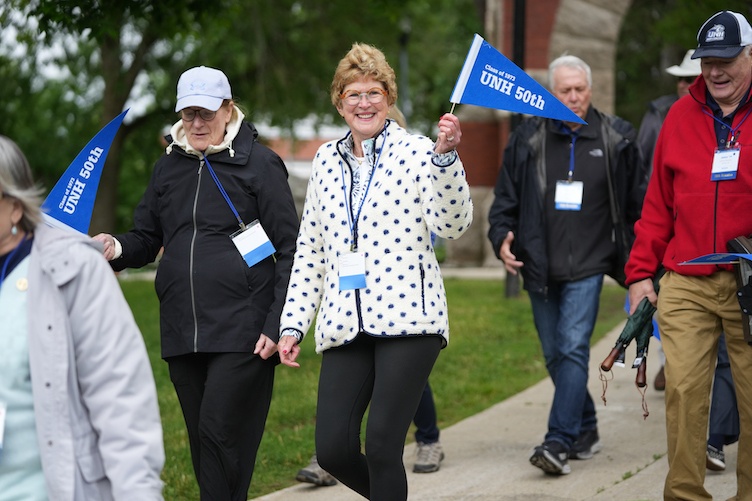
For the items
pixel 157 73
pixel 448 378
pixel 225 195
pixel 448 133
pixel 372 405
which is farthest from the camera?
pixel 157 73

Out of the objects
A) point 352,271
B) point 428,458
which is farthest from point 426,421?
point 352,271

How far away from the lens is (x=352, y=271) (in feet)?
16.0

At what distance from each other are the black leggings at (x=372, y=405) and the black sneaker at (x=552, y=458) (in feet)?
6.32

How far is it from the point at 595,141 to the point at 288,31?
16.8m

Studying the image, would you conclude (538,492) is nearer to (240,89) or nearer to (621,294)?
(621,294)

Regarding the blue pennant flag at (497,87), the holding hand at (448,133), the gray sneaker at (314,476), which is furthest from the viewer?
the gray sneaker at (314,476)

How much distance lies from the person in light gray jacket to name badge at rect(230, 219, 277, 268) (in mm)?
1978

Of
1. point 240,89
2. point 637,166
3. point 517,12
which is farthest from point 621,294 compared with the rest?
point 240,89

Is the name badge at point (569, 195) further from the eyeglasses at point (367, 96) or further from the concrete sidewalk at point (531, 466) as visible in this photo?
the eyeglasses at point (367, 96)

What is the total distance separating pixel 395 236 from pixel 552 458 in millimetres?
2262

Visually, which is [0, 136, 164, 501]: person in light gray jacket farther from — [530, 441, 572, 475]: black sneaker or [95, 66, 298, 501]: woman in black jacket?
[530, 441, 572, 475]: black sneaker

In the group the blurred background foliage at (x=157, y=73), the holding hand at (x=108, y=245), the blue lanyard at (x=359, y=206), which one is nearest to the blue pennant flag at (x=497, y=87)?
the blue lanyard at (x=359, y=206)

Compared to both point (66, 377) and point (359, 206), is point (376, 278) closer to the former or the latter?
point (359, 206)

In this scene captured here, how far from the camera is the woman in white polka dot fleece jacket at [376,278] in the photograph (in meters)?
4.77
